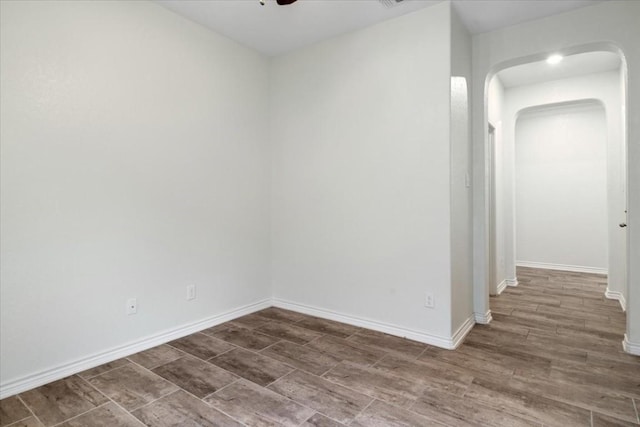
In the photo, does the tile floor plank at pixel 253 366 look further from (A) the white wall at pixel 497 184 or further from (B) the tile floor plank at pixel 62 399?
(A) the white wall at pixel 497 184

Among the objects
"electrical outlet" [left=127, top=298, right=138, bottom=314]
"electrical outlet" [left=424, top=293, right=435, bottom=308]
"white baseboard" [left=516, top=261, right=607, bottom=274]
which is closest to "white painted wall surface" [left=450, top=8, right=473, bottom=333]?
"electrical outlet" [left=424, top=293, right=435, bottom=308]

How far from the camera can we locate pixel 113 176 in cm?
248

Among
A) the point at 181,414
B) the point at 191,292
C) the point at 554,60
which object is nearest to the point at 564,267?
the point at 554,60

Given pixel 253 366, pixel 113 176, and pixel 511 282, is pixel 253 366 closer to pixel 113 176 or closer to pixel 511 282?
pixel 113 176

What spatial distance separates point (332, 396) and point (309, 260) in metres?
1.64

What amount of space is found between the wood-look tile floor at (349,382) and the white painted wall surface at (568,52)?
533 mm

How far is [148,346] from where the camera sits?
8.77 ft

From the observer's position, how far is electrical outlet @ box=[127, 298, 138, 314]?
8.44ft

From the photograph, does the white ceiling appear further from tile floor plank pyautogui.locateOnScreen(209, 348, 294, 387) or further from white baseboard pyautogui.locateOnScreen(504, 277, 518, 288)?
tile floor plank pyautogui.locateOnScreen(209, 348, 294, 387)

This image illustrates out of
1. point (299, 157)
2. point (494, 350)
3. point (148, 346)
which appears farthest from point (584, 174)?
point (148, 346)

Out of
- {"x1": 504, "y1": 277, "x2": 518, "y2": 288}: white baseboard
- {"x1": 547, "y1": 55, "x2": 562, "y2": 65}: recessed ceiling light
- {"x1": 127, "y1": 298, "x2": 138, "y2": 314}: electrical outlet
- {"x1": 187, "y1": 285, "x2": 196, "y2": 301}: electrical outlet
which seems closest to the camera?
{"x1": 127, "y1": 298, "x2": 138, "y2": 314}: electrical outlet

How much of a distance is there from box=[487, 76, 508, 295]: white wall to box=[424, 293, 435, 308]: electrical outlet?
1.89 m

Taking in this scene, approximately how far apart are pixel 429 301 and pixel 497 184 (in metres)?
2.41

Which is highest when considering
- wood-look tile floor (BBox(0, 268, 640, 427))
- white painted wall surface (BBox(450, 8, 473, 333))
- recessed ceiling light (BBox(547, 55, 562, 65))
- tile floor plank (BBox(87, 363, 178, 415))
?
recessed ceiling light (BBox(547, 55, 562, 65))
